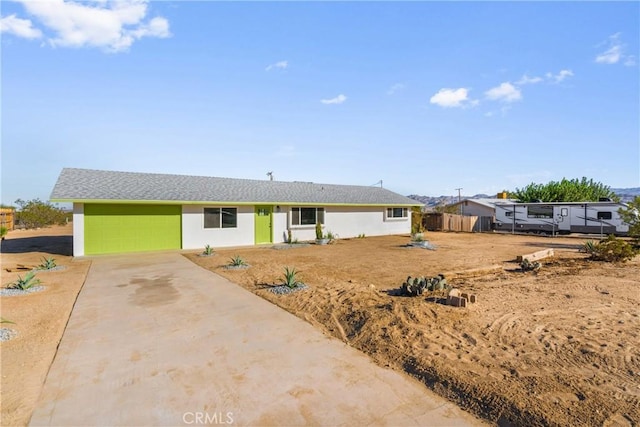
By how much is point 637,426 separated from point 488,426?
129 cm

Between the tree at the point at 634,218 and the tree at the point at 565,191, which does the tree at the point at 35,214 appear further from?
the tree at the point at 565,191

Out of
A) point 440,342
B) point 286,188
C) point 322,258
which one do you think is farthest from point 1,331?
point 286,188

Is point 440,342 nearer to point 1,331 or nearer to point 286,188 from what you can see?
point 1,331

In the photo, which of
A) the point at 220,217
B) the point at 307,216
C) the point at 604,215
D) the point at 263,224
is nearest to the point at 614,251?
the point at 307,216

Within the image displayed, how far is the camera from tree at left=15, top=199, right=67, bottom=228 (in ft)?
98.8

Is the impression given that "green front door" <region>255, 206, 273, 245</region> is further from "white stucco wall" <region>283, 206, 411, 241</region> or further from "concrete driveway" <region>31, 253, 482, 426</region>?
"concrete driveway" <region>31, 253, 482, 426</region>

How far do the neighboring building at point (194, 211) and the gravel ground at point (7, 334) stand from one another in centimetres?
966

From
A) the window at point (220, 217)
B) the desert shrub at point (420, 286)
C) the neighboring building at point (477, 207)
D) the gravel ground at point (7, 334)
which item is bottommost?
the gravel ground at point (7, 334)

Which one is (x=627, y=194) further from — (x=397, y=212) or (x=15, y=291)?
(x=15, y=291)

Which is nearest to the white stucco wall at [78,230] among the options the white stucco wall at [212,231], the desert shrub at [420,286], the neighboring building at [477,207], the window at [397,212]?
the white stucco wall at [212,231]

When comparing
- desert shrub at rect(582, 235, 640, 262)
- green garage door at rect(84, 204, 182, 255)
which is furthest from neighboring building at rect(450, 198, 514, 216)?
green garage door at rect(84, 204, 182, 255)

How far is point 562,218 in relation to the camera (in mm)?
25562

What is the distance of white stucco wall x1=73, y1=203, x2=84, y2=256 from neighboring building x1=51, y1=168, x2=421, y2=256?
0.03 metres

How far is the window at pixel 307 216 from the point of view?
2019 cm
